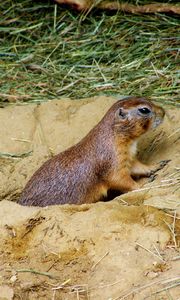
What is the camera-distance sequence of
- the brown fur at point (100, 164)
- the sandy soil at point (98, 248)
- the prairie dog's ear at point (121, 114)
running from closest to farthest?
1. the sandy soil at point (98, 248)
2. the brown fur at point (100, 164)
3. the prairie dog's ear at point (121, 114)

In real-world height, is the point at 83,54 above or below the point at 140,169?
above

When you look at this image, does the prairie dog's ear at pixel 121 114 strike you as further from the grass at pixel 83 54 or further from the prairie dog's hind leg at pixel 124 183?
the grass at pixel 83 54

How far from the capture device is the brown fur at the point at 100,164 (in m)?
7.52

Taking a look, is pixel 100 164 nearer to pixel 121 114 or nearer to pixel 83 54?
pixel 121 114

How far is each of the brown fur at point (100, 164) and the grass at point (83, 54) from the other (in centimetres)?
92

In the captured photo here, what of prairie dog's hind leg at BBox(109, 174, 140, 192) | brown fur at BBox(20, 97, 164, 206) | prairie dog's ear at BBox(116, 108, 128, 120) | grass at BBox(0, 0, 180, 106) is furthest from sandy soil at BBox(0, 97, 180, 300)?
grass at BBox(0, 0, 180, 106)

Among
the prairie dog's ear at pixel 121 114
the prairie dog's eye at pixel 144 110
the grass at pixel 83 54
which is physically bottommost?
the grass at pixel 83 54

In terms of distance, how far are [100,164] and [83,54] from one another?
2.41 metres

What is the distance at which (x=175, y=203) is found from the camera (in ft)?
20.5

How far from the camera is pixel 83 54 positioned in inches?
380

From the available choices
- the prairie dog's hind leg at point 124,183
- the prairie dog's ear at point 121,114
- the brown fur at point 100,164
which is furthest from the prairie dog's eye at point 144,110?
the prairie dog's hind leg at point 124,183

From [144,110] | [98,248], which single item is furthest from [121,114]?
[98,248]

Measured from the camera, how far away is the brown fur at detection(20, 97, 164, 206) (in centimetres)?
752

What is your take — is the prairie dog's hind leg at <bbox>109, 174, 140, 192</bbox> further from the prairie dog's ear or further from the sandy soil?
the prairie dog's ear
